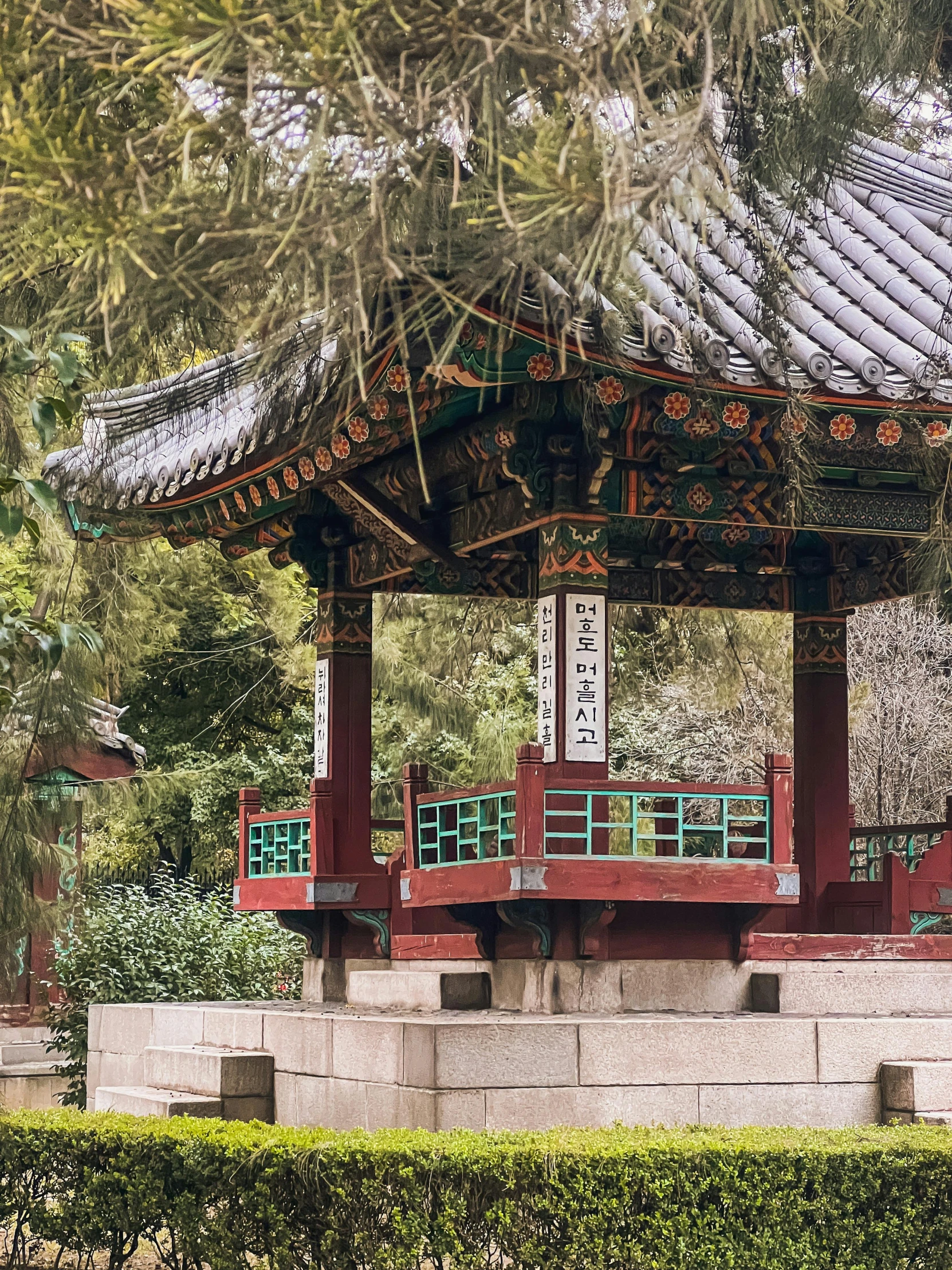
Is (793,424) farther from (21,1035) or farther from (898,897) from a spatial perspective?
(21,1035)

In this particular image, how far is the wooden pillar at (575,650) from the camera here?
8.33 m

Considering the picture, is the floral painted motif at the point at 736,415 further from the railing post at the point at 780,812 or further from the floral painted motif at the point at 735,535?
the floral painted motif at the point at 735,535

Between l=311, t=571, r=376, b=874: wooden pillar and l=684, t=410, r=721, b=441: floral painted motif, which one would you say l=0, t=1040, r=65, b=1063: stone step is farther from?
l=684, t=410, r=721, b=441: floral painted motif

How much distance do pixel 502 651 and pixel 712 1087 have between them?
496 inches

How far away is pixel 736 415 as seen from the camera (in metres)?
8.11

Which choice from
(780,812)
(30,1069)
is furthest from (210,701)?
(780,812)

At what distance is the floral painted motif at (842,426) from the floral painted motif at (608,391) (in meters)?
1.01

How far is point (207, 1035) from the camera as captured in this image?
10.0 meters

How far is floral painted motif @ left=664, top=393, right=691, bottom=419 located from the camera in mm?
7875

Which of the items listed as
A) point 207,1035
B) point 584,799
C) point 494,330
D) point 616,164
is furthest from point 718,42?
point 207,1035

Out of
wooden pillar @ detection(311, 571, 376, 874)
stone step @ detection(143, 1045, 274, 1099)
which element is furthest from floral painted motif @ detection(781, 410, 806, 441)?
stone step @ detection(143, 1045, 274, 1099)

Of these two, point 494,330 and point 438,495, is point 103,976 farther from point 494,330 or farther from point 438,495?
point 494,330

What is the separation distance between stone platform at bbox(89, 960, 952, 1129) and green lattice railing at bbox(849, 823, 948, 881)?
1968mm

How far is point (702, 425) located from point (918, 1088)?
324 centimetres
